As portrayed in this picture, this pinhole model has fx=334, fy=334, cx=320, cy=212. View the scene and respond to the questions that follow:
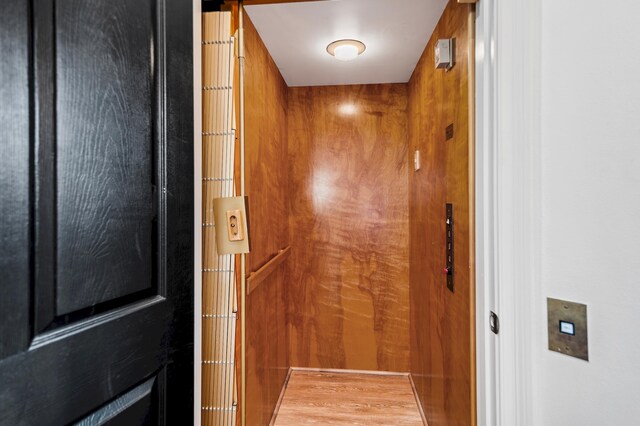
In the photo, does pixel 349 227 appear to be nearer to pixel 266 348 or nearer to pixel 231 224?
pixel 266 348

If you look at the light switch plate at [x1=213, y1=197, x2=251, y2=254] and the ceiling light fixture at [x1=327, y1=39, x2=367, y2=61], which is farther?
the ceiling light fixture at [x1=327, y1=39, x2=367, y2=61]

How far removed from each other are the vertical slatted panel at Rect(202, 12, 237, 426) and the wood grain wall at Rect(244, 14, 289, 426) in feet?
0.85

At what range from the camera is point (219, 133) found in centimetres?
138

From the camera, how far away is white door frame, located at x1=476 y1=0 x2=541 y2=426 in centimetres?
89

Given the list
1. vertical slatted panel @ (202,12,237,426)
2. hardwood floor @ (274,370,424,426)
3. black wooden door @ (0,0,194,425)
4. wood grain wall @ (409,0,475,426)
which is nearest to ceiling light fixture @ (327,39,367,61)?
wood grain wall @ (409,0,475,426)

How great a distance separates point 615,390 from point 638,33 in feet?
2.48

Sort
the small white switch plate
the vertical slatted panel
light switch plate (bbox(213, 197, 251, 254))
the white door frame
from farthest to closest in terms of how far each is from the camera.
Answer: the small white switch plate
the vertical slatted panel
light switch plate (bbox(213, 197, 251, 254))
the white door frame

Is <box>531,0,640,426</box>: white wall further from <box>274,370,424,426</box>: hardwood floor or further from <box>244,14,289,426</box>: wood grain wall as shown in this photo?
<box>274,370,424,426</box>: hardwood floor

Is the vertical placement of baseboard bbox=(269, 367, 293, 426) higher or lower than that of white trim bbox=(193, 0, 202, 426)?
lower

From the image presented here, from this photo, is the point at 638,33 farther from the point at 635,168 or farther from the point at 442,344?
the point at 442,344

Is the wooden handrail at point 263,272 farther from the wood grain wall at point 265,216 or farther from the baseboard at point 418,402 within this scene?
the baseboard at point 418,402

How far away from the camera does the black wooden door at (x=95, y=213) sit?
0.55 m

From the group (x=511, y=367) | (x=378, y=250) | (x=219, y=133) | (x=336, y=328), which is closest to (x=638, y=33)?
(x=511, y=367)

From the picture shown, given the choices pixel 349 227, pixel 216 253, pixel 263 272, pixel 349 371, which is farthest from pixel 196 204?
pixel 349 371
